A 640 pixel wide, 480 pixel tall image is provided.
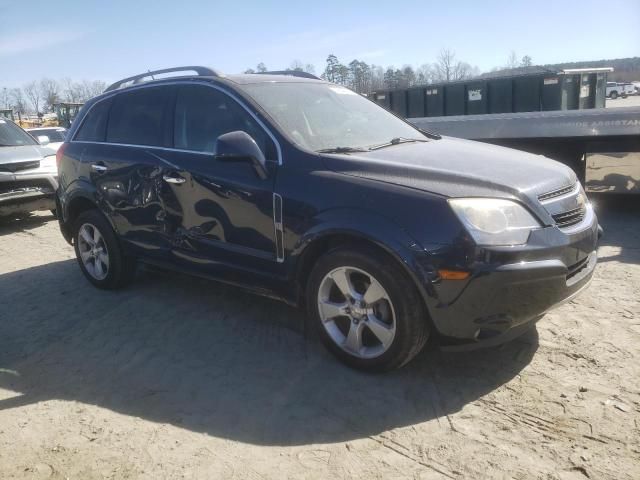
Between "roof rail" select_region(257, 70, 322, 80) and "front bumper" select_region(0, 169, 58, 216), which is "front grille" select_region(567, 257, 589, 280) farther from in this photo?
"front bumper" select_region(0, 169, 58, 216)

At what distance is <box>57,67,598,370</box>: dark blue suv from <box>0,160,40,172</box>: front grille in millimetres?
4292

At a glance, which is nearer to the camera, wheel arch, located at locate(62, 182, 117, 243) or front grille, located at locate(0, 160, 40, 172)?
wheel arch, located at locate(62, 182, 117, 243)

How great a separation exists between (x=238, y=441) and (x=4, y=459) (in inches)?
46.4

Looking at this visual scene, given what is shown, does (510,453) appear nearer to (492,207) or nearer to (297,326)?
(492,207)

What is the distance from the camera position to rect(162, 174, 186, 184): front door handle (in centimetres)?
410

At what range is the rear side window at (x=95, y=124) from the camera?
5098 millimetres

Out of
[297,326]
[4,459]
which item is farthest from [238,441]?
[297,326]

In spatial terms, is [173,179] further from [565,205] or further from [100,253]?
[565,205]

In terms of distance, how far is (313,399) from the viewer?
122 inches

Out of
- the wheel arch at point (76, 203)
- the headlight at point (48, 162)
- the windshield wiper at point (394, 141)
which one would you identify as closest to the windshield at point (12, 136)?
the headlight at point (48, 162)

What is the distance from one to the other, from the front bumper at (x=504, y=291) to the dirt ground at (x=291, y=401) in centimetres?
38

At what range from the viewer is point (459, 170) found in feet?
10.4

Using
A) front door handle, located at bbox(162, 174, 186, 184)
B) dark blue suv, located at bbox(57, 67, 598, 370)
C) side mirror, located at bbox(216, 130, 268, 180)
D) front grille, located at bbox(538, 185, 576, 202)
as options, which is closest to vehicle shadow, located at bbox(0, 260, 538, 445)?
dark blue suv, located at bbox(57, 67, 598, 370)

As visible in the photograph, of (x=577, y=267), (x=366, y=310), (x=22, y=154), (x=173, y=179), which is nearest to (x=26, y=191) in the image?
(x=22, y=154)
